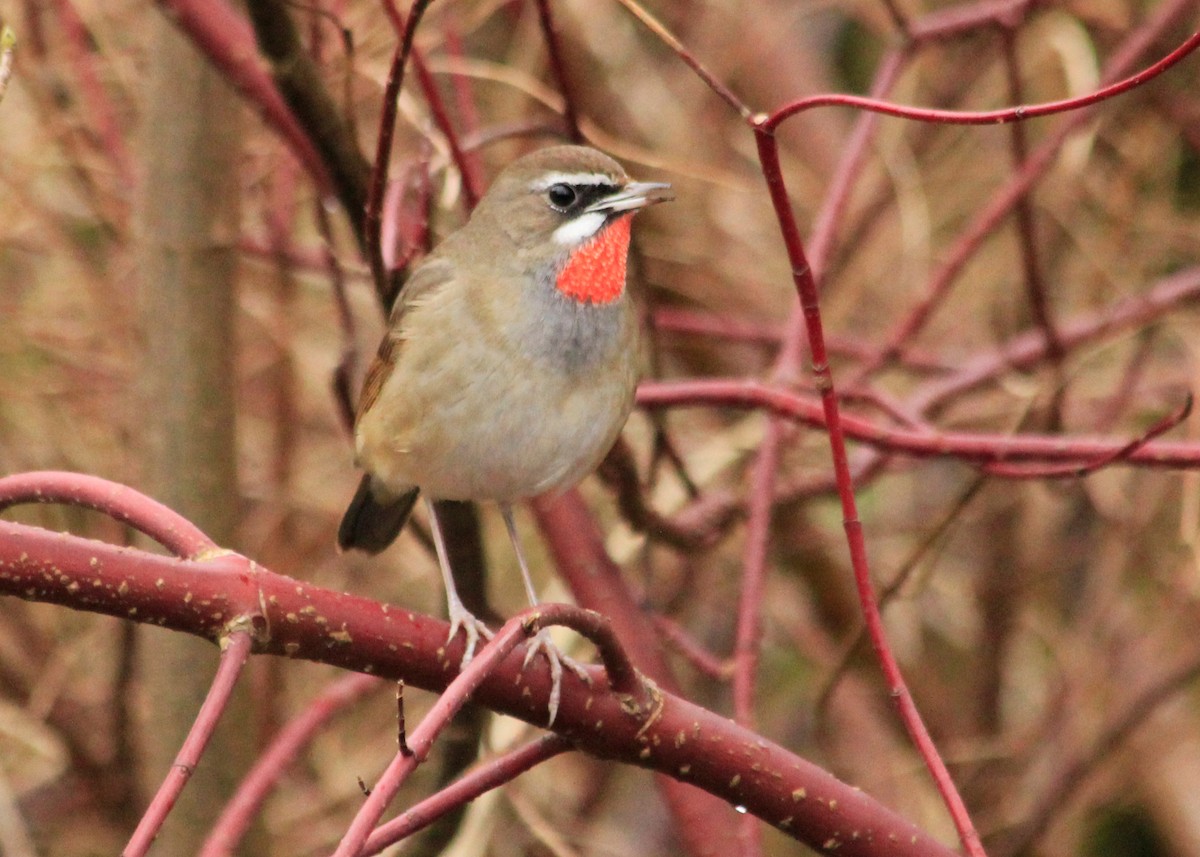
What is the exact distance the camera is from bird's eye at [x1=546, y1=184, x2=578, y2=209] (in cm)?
318

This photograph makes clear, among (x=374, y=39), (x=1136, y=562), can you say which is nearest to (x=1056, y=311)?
(x=1136, y=562)

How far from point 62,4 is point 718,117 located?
2.43m

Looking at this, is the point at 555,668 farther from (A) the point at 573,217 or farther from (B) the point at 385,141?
(A) the point at 573,217

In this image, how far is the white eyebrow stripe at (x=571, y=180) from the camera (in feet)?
10.3

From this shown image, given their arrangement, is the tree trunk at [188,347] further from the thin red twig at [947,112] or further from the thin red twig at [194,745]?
the thin red twig at [947,112]

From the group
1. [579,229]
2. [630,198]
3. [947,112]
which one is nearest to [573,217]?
[579,229]

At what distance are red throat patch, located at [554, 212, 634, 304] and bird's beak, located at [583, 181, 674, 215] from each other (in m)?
0.03

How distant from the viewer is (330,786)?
15.5 feet

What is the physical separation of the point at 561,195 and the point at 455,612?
871 mm

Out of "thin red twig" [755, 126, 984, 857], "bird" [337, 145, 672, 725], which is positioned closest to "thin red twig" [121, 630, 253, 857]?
"thin red twig" [755, 126, 984, 857]

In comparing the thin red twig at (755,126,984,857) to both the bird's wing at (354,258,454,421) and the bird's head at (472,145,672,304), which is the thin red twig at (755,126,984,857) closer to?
the bird's head at (472,145,672,304)

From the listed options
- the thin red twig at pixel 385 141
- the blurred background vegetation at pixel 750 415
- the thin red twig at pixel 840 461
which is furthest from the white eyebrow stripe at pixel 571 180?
the thin red twig at pixel 840 461

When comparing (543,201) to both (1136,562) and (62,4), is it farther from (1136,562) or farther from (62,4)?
(1136,562)

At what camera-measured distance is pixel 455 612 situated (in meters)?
2.89
